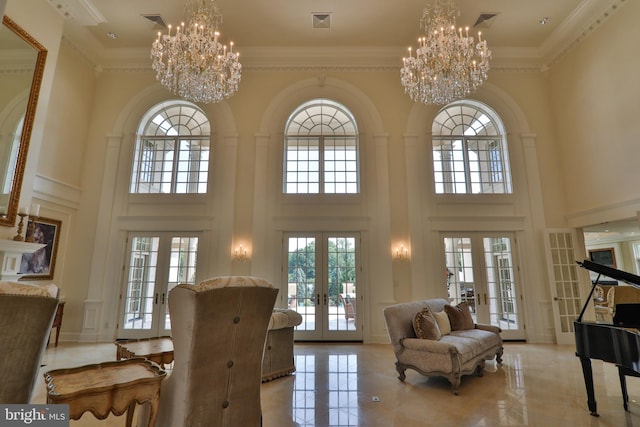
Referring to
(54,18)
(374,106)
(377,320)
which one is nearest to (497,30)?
(374,106)

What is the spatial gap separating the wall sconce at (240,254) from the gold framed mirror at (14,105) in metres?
3.69

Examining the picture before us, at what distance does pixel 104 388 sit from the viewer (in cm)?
184

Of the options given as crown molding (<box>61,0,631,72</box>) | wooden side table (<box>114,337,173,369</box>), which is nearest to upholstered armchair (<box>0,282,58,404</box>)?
wooden side table (<box>114,337,173,369</box>)

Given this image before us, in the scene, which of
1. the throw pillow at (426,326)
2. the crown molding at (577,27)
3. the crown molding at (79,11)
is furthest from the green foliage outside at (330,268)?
the crown molding at (577,27)

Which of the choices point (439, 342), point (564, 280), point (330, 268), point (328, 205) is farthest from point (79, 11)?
point (564, 280)

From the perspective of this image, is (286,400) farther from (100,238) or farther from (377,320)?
(100,238)

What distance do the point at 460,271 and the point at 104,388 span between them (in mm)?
6841

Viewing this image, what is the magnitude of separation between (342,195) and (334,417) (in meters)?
4.88

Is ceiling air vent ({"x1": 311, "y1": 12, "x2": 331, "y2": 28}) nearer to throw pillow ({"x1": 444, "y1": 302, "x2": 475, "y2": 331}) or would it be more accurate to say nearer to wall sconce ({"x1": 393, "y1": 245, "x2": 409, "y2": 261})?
wall sconce ({"x1": 393, "y1": 245, "x2": 409, "y2": 261})

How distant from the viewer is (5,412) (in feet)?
5.38

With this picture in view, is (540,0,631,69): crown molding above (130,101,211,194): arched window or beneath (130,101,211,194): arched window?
above

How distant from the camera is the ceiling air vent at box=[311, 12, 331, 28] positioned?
6.79m

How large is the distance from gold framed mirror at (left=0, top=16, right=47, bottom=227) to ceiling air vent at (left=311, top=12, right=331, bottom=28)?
5.14 metres

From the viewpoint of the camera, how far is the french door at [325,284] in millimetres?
6812
